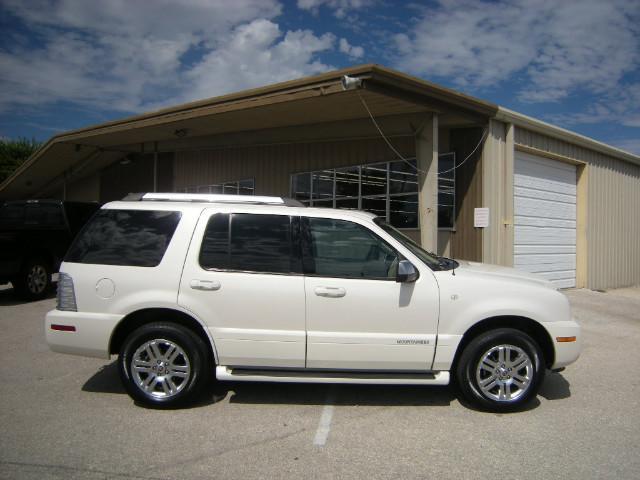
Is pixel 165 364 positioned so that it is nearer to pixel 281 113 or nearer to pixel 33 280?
pixel 281 113

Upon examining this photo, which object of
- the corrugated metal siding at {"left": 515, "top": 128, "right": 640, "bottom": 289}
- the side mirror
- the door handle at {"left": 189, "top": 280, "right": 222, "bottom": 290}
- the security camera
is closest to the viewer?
the side mirror

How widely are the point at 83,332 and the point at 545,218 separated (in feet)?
34.1

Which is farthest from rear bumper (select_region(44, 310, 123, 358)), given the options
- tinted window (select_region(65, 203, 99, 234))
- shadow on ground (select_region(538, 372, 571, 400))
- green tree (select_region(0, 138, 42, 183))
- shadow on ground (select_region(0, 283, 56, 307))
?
green tree (select_region(0, 138, 42, 183))

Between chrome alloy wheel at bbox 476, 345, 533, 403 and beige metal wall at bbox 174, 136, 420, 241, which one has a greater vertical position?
beige metal wall at bbox 174, 136, 420, 241

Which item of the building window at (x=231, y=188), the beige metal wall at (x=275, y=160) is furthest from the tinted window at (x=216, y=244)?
the building window at (x=231, y=188)

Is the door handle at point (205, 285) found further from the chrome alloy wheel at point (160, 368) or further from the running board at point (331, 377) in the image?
the running board at point (331, 377)

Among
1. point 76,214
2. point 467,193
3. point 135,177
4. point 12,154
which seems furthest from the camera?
point 12,154

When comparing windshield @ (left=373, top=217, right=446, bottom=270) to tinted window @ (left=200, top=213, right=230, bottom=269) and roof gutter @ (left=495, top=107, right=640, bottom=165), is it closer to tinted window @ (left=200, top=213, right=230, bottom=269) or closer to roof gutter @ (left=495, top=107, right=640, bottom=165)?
tinted window @ (left=200, top=213, right=230, bottom=269)

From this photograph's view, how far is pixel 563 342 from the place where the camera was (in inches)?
175

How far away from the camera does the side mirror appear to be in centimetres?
423

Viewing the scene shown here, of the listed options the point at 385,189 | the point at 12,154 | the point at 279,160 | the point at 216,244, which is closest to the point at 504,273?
the point at 216,244

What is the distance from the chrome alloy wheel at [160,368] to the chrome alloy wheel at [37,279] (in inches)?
254

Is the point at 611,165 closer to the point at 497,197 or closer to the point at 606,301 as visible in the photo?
the point at 606,301

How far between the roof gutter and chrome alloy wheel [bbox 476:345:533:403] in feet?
21.1
